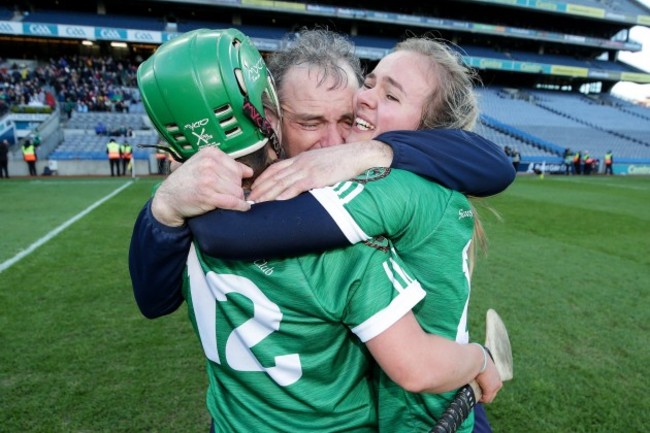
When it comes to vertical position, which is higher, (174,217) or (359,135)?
(359,135)

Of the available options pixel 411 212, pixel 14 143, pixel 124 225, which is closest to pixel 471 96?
pixel 411 212

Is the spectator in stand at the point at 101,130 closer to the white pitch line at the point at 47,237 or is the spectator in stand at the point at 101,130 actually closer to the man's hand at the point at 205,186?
the white pitch line at the point at 47,237

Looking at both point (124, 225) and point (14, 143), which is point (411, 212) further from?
point (14, 143)

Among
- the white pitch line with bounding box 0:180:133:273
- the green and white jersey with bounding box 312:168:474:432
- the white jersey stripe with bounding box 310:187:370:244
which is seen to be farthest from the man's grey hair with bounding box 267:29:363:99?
the white pitch line with bounding box 0:180:133:273

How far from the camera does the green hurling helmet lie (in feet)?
3.53

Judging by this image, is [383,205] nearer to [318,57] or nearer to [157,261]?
[157,261]

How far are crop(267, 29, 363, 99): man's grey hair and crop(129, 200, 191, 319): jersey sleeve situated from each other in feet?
2.70

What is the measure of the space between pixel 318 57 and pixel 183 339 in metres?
3.23

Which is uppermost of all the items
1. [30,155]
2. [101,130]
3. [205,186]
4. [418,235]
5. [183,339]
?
[205,186]

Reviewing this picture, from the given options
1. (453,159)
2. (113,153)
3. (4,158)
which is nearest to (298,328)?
(453,159)

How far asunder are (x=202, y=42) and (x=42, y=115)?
2854cm

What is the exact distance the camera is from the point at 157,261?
1.21 metres

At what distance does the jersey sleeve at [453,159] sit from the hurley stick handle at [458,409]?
581 millimetres

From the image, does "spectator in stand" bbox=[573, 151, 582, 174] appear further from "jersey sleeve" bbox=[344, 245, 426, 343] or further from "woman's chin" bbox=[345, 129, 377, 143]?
"jersey sleeve" bbox=[344, 245, 426, 343]
